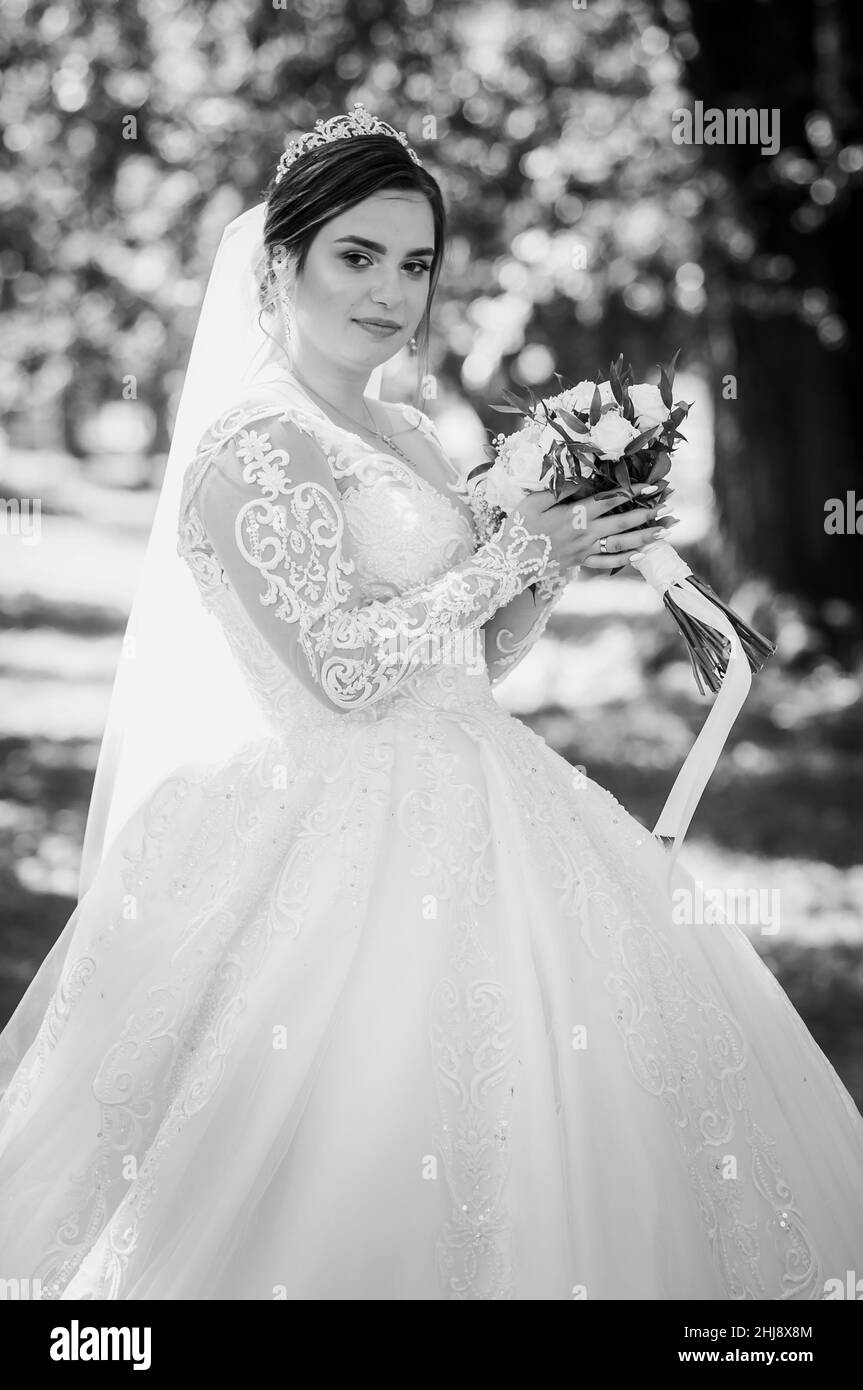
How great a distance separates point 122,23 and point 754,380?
16.4 ft

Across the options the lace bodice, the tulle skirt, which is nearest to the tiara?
the lace bodice

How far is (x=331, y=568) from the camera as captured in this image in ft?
9.81

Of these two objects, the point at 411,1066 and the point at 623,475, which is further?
the point at 623,475

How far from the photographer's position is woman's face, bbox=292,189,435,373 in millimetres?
3217

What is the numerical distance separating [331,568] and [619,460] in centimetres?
65

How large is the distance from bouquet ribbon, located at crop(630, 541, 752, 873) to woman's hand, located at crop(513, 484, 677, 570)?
0.07 metres

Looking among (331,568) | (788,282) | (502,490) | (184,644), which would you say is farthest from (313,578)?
(788,282)

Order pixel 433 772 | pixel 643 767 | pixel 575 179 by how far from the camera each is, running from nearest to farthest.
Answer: pixel 433 772 < pixel 643 767 < pixel 575 179

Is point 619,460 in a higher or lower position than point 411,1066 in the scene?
higher

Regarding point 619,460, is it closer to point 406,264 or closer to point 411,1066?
point 406,264

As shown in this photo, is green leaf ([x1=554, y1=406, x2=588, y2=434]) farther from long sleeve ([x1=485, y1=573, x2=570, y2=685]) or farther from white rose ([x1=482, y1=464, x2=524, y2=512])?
long sleeve ([x1=485, y1=573, x2=570, y2=685])
